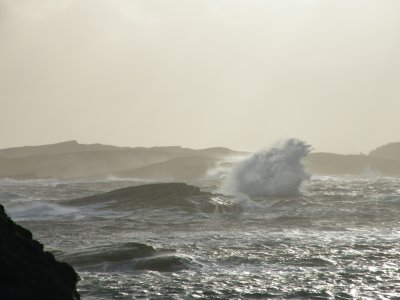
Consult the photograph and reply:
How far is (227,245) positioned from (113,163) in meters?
137

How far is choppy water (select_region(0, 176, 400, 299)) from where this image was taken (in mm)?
11719

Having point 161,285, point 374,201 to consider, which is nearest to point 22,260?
point 161,285

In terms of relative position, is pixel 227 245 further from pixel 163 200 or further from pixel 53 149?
pixel 53 149

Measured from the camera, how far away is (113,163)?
5994 inches

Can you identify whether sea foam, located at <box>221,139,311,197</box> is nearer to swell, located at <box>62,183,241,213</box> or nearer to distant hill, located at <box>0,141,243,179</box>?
swell, located at <box>62,183,241,213</box>

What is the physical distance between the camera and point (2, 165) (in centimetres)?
14550

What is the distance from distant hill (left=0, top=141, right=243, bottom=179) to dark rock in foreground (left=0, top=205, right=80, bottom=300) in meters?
100

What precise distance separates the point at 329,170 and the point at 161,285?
131319 millimetres

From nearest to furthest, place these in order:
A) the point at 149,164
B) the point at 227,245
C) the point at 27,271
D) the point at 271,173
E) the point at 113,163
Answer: the point at 27,271, the point at 227,245, the point at 271,173, the point at 149,164, the point at 113,163

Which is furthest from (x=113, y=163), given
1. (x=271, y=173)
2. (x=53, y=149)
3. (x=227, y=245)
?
(x=227, y=245)

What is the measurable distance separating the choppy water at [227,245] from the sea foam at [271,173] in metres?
15.1

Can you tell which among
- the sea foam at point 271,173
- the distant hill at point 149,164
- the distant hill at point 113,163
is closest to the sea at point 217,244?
the sea foam at point 271,173

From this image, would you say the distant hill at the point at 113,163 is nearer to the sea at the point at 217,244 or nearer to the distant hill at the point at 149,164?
the distant hill at the point at 149,164

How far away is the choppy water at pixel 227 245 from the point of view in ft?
38.4
